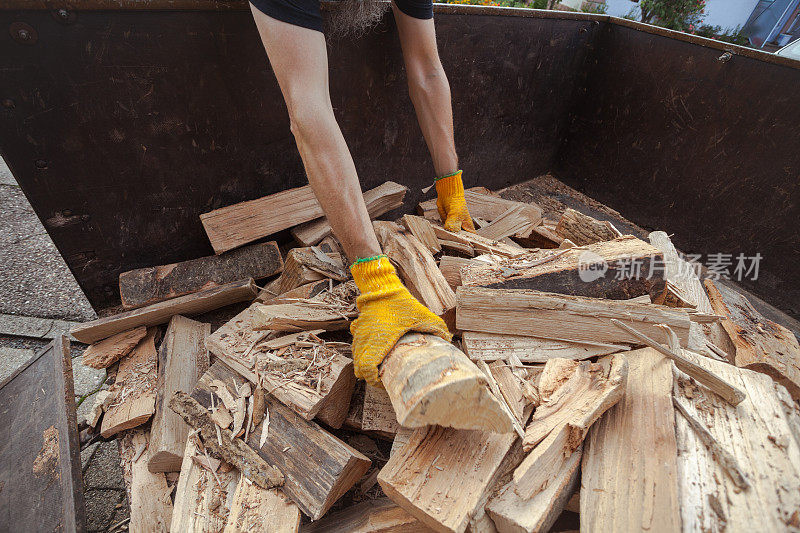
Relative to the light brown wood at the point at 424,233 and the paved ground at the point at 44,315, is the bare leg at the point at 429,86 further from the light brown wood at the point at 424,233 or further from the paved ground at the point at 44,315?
the paved ground at the point at 44,315

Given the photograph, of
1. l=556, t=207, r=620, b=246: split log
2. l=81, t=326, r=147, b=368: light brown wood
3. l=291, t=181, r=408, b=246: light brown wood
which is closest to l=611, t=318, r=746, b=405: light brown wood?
l=556, t=207, r=620, b=246: split log

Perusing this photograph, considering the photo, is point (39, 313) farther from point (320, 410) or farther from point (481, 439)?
point (481, 439)

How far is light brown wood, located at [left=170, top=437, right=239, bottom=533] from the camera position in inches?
44.0

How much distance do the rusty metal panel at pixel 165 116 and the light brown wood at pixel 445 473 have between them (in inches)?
59.8

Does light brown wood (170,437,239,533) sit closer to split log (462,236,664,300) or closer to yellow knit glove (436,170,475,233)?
split log (462,236,664,300)

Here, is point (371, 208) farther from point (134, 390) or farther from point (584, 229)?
point (134, 390)

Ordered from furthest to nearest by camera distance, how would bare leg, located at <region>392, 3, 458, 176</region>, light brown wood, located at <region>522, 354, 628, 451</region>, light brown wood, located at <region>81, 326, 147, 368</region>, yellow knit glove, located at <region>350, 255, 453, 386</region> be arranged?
bare leg, located at <region>392, 3, 458, 176</region>, light brown wood, located at <region>81, 326, 147, 368</region>, yellow knit glove, located at <region>350, 255, 453, 386</region>, light brown wood, located at <region>522, 354, 628, 451</region>

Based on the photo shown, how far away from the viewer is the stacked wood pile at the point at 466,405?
98 centimetres

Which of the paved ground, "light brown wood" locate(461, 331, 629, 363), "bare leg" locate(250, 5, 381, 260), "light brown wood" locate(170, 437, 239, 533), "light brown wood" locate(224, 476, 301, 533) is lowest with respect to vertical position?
the paved ground

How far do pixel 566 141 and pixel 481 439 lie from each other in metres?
2.99

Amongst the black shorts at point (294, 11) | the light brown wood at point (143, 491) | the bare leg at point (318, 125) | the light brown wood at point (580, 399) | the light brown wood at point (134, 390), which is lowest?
the light brown wood at point (143, 491)

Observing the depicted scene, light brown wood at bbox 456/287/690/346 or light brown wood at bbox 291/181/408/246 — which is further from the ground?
light brown wood at bbox 456/287/690/346

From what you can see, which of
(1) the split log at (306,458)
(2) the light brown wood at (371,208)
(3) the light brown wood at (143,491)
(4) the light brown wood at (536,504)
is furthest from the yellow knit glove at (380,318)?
(3) the light brown wood at (143,491)

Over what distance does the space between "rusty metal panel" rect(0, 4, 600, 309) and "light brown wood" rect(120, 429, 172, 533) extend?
800 mm
